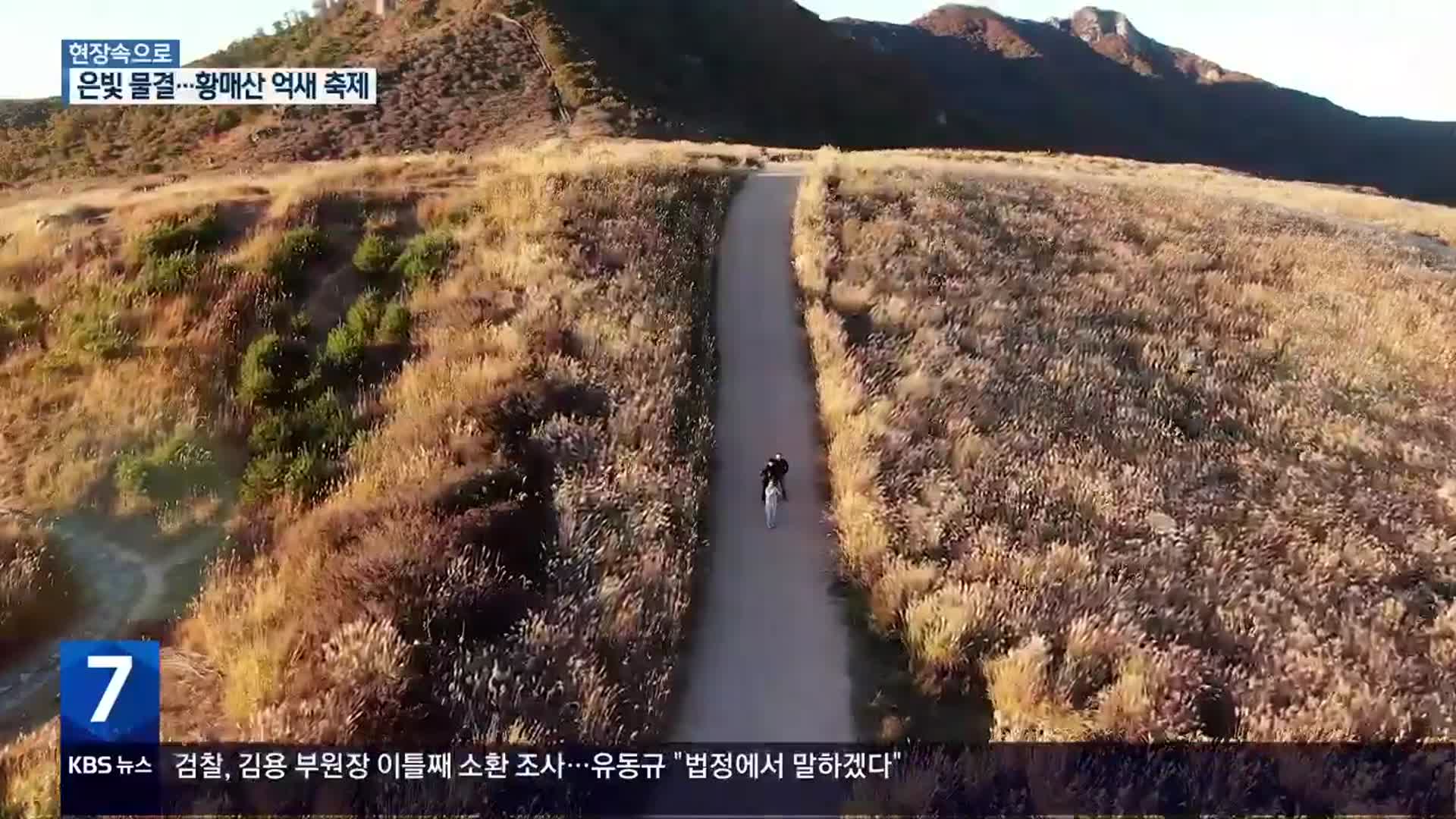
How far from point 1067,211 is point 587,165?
1290 centimetres

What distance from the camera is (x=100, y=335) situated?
13.4 meters

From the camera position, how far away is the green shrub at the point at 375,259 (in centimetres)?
1539

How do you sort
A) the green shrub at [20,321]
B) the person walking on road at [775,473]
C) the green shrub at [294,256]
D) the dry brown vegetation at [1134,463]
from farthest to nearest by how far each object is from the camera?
the green shrub at [294,256], the green shrub at [20,321], the person walking on road at [775,473], the dry brown vegetation at [1134,463]

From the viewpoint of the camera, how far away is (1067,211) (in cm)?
2523

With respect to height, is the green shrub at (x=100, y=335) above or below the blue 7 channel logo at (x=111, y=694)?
above

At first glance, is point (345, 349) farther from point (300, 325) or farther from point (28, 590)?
point (28, 590)

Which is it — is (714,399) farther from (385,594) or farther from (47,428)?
(47,428)

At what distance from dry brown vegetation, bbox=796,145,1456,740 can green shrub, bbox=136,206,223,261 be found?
10.3 m

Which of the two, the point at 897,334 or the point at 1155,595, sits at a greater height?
the point at 897,334

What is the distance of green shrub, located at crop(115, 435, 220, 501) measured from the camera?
10617 millimetres

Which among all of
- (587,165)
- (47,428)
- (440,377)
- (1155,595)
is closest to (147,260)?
(47,428)

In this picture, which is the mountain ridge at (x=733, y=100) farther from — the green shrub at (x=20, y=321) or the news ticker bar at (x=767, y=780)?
the news ticker bar at (x=767, y=780)

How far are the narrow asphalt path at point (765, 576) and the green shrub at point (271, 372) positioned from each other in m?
5.70

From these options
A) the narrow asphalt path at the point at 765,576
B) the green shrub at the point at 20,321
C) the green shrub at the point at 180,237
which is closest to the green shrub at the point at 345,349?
the green shrub at the point at 180,237
